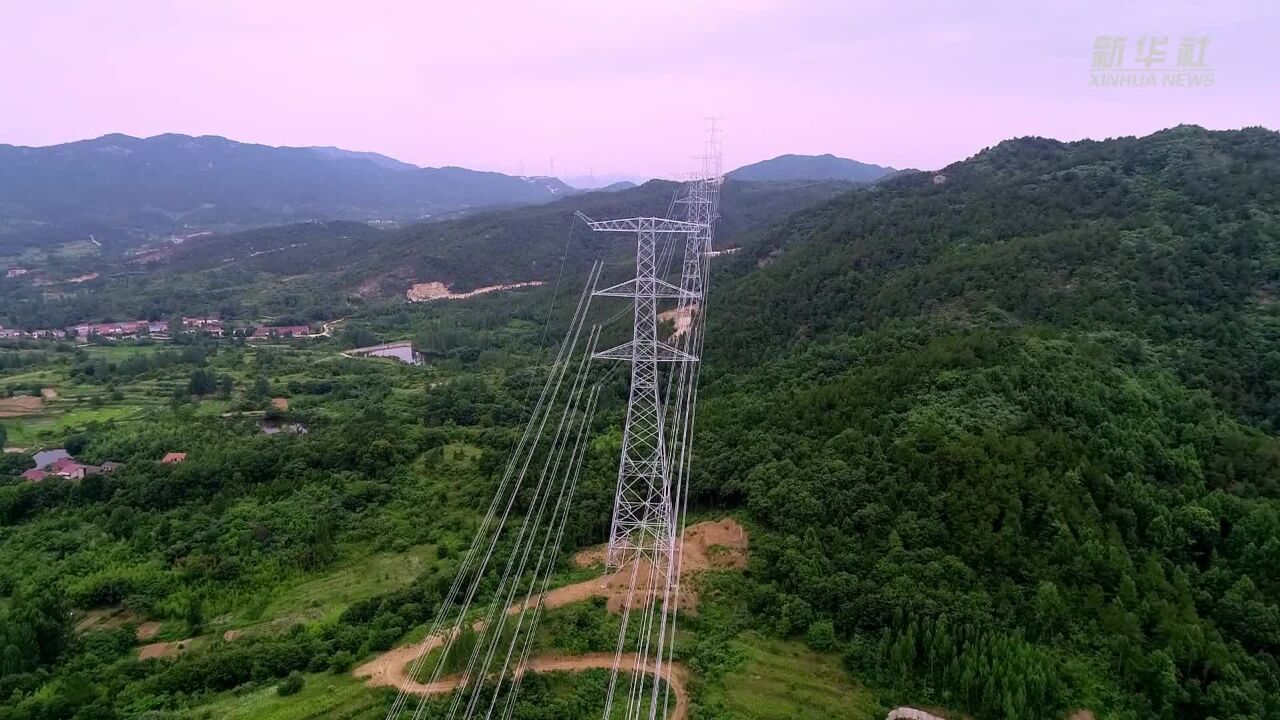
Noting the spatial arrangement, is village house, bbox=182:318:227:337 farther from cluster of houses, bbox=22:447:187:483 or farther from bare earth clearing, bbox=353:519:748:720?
bare earth clearing, bbox=353:519:748:720

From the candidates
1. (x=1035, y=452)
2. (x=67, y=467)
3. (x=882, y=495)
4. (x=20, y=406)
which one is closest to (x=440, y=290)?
(x=20, y=406)

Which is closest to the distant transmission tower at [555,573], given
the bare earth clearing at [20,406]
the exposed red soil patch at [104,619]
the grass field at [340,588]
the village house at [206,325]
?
the grass field at [340,588]

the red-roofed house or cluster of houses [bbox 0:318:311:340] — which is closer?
cluster of houses [bbox 0:318:311:340]

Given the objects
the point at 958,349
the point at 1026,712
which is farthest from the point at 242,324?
the point at 1026,712

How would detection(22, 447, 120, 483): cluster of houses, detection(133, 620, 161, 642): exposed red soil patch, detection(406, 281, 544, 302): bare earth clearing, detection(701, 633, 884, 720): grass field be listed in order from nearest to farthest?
detection(701, 633, 884, 720): grass field → detection(133, 620, 161, 642): exposed red soil patch → detection(22, 447, 120, 483): cluster of houses → detection(406, 281, 544, 302): bare earth clearing

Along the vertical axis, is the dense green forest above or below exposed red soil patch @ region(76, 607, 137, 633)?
above

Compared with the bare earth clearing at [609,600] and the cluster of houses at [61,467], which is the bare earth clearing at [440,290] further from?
the bare earth clearing at [609,600]

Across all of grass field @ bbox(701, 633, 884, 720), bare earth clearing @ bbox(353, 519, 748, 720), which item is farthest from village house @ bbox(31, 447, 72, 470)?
grass field @ bbox(701, 633, 884, 720)

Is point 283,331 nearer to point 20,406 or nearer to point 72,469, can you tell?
point 20,406
